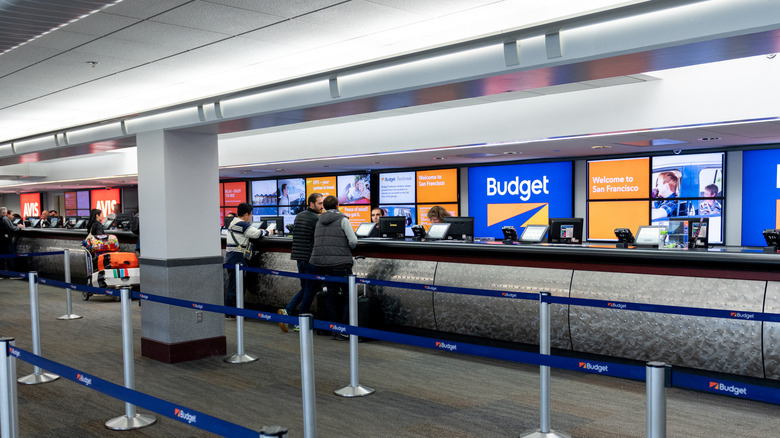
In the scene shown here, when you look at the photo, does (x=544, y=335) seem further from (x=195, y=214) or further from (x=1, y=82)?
(x=1, y=82)

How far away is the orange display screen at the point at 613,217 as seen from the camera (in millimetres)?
10953

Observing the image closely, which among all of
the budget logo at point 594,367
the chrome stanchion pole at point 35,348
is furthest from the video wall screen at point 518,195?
the budget logo at point 594,367

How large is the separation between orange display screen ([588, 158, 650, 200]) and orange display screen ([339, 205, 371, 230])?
5166mm

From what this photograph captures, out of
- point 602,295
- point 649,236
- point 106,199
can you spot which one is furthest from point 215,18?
point 106,199

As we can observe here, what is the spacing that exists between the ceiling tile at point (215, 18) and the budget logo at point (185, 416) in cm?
241

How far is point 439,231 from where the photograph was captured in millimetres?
9141

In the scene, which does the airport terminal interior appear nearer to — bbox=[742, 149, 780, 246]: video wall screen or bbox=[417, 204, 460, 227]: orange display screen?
bbox=[742, 149, 780, 246]: video wall screen

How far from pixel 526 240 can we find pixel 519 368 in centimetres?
254

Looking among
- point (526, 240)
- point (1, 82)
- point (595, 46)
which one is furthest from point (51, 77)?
point (526, 240)

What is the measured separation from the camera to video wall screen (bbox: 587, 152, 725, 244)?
33.9 ft

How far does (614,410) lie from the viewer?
471 centimetres

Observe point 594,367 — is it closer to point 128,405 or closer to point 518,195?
point 128,405

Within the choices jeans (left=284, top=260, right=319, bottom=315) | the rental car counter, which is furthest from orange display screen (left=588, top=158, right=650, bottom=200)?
jeans (left=284, top=260, right=319, bottom=315)

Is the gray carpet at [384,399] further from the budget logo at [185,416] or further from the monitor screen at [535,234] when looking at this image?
the monitor screen at [535,234]
